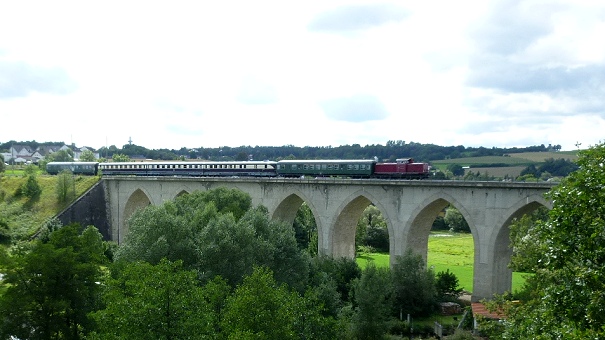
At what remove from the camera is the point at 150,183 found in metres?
63.0

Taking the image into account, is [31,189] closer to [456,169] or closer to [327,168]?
[327,168]

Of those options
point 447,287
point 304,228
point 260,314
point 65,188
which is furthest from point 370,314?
point 65,188

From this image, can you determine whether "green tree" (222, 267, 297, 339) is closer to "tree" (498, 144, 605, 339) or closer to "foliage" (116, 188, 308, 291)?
"foliage" (116, 188, 308, 291)

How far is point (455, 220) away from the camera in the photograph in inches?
3531

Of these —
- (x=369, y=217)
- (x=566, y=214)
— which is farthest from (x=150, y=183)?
(x=566, y=214)

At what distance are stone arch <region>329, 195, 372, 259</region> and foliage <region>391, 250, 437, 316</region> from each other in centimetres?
812

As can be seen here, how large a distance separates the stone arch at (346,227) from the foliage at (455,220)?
4537cm

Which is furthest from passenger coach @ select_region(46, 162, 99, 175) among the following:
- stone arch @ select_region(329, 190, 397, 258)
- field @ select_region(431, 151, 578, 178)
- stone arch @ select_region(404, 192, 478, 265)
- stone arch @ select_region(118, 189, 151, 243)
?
field @ select_region(431, 151, 578, 178)

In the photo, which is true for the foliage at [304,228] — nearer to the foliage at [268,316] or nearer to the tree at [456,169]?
the foliage at [268,316]

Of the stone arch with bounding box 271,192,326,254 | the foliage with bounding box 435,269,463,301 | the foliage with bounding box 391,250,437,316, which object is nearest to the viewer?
the foliage with bounding box 391,250,437,316

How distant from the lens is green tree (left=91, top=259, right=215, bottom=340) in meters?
17.6

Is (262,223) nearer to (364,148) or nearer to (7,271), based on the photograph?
(7,271)

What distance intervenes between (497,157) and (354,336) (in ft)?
347

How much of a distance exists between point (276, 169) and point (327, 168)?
7215mm
